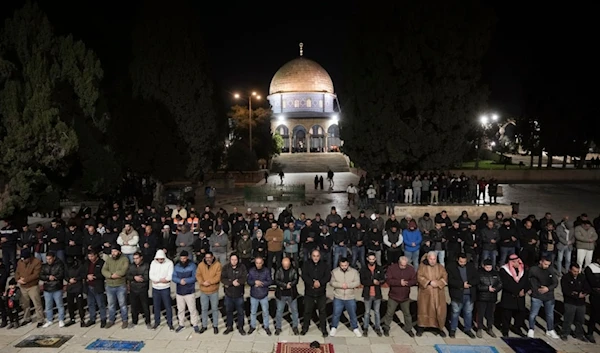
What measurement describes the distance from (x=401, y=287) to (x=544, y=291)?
218cm

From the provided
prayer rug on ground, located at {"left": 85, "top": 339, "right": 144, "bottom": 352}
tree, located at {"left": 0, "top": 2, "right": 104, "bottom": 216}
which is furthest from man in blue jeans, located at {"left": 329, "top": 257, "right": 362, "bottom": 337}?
tree, located at {"left": 0, "top": 2, "right": 104, "bottom": 216}

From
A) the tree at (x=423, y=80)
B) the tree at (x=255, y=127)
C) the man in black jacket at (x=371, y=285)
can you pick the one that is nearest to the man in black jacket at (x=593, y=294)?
the man in black jacket at (x=371, y=285)

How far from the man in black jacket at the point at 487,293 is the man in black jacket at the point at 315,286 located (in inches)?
95.1

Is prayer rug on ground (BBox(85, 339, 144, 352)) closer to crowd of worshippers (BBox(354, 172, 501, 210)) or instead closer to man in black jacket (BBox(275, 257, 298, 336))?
man in black jacket (BBox(275, 257, 298, 336))

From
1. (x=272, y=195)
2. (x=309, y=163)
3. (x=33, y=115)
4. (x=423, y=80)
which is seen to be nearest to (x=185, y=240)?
(x=33, y=115)

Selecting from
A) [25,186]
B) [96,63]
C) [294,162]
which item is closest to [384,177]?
[96,63]

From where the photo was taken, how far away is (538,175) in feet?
101

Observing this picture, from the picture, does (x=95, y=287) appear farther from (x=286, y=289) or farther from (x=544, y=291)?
(x=544, y=291)

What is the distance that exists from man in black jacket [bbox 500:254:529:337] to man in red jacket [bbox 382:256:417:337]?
4.66 feet

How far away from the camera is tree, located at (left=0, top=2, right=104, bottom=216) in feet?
34.3

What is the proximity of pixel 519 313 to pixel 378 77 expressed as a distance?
1403 cm

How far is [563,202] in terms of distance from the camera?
20672mm

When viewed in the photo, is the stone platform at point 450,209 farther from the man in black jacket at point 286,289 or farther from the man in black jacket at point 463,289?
the man in black jacket at point 286,289

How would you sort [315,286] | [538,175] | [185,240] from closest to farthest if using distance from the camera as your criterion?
1. [315,286]
2. [185,240]
3. [538,175]
